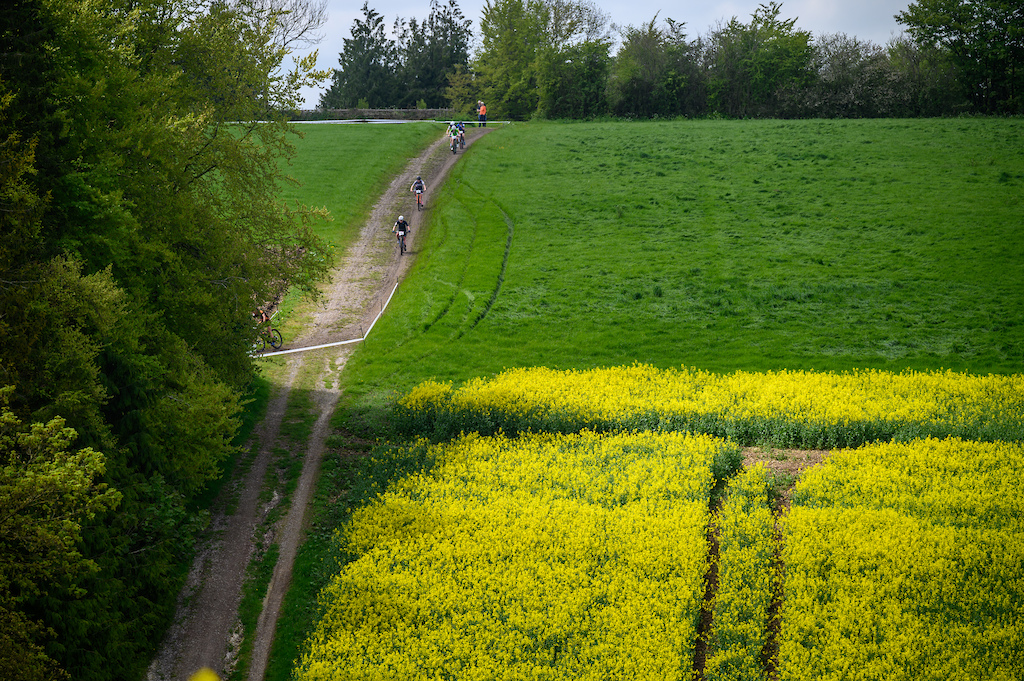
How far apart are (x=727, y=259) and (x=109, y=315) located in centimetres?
2993

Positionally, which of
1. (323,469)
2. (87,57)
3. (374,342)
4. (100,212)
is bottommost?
(323,469)

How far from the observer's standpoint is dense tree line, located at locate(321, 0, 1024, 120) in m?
60.4

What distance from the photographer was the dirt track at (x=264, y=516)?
16.6 meters

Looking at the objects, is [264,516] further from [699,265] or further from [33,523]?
[699,265]

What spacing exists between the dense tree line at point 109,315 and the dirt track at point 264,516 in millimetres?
675

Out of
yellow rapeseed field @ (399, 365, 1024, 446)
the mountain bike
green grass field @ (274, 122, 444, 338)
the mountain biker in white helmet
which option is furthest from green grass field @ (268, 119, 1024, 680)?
the mountain bike

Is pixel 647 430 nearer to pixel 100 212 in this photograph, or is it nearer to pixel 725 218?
pixel 100 212

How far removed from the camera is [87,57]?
17578 millimetres

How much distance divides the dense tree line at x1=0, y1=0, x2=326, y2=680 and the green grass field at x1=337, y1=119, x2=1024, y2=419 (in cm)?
830

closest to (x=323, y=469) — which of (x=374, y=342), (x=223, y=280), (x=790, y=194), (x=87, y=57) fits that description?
(x=223, y=280)

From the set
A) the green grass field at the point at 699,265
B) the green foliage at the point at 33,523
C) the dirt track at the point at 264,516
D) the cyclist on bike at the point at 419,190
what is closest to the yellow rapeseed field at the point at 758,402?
the green grass field at the point at 699,265

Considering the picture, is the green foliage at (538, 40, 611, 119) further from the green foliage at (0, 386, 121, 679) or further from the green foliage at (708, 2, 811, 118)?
the green foliage at (0, 386, 121, 679)

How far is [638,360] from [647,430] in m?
6.92

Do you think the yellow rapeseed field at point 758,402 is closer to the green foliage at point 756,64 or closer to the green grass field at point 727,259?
the green grass field at point 727,259
